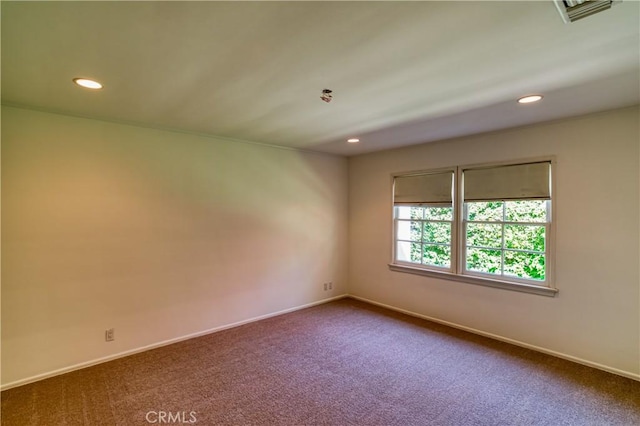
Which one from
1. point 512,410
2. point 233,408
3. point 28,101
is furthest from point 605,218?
point 28,101

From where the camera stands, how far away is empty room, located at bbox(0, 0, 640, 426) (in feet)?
5.79

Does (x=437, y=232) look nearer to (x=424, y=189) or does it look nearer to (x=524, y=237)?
(x=424, y=189)

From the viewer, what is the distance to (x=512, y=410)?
241cm

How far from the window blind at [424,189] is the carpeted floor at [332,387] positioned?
179 centimetres

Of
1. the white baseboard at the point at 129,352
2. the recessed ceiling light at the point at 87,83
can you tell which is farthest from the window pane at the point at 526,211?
the recessed ceiling light at the point at 87,83

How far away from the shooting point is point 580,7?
1.46 m

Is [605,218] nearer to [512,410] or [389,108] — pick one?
[512,410]

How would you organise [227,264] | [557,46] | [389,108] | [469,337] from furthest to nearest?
1. [227,264]
2. [469,337]
3. [389,108]
4. [557,46]

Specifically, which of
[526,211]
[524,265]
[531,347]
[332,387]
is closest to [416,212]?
[526,211]

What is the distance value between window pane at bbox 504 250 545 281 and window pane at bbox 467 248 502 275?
3.7 inches

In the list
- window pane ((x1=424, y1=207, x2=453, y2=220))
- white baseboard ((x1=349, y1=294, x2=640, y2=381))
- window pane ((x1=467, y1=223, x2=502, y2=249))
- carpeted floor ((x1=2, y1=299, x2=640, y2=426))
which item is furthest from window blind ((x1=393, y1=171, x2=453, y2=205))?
carpeted floor ((x1=2, y1=299, x2=640, y2=426))

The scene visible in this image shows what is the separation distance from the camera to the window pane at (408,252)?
4629 millimetres

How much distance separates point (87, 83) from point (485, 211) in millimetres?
4189

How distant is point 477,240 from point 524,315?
3.17ft
